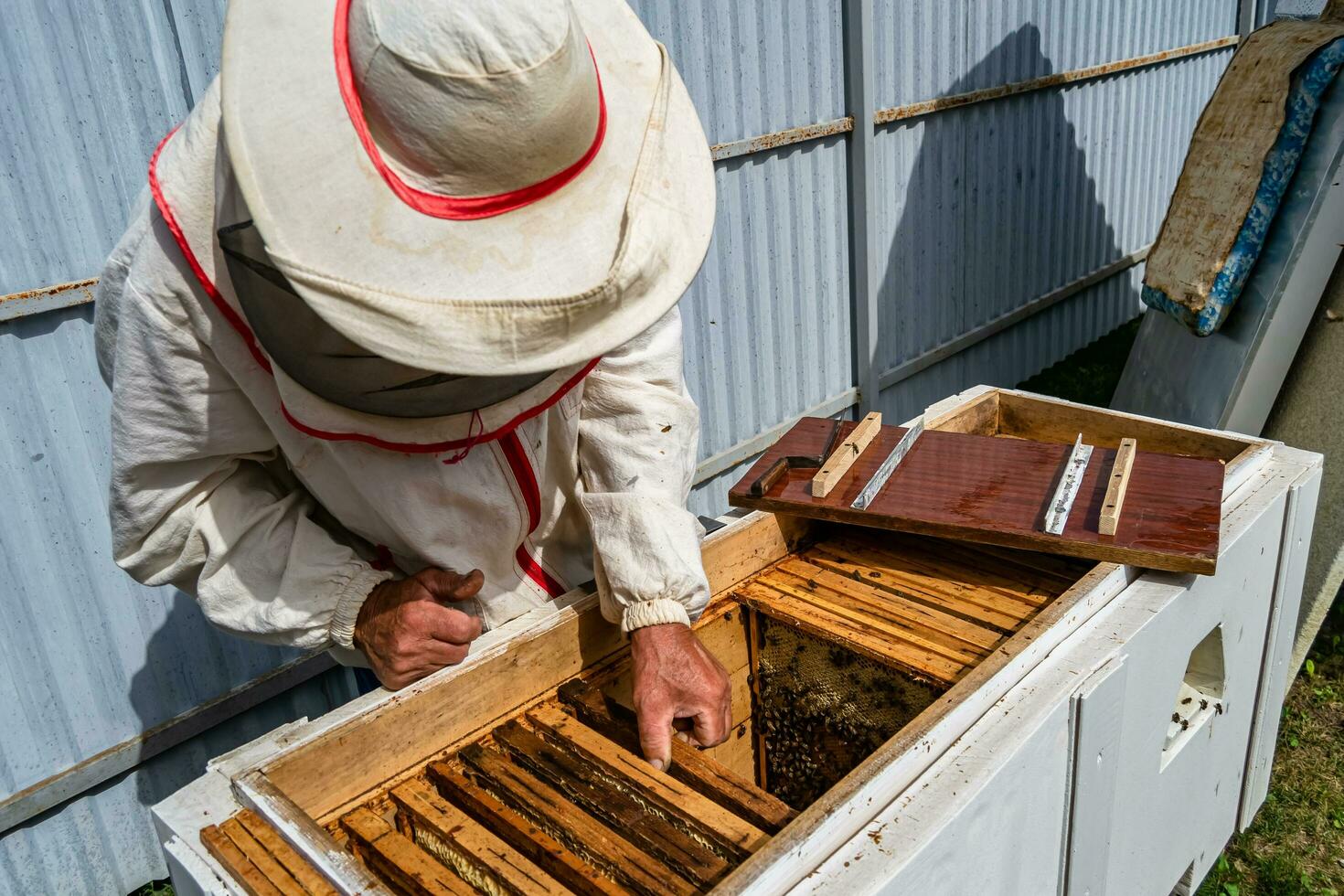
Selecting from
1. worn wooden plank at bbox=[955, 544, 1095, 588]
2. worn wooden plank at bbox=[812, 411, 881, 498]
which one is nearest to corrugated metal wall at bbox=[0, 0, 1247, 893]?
worn wooden plank at bbox=[812, 411, 881, 498]

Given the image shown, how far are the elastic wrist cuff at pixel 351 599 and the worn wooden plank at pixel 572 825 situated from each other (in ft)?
0.90

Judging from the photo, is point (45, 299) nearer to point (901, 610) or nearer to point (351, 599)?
point (351, 599)

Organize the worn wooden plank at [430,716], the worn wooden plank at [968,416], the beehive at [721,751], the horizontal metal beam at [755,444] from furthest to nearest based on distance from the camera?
the horizontal metal beam at [755,444] < the worn wooden plank at [968,416] < the worn wooden plank at [430,716] < the beehive at [721,751]

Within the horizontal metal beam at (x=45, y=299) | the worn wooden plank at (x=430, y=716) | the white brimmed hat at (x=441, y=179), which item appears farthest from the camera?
the horizontal metal beam at (x=45, y=299)

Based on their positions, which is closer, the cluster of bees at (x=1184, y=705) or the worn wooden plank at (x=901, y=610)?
the worn wooden plank at (x=901, y=610)

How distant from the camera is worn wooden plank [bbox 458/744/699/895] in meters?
1.27

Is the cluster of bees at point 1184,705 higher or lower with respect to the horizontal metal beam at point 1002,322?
higher

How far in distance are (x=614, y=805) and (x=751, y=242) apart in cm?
310

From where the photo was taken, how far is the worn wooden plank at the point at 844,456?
205cm

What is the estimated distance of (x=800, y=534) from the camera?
2.17 m

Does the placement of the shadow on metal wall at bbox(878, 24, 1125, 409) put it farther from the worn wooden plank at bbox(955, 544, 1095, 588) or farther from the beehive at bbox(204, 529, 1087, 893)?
the beehive at bbox(204, 529, 1087, 893)

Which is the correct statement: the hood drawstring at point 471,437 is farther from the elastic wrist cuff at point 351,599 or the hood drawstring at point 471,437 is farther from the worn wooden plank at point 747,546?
the worn wooden plank at point 747,546

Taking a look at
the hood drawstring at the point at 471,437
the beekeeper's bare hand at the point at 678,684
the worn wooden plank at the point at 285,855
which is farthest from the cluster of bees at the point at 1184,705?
the worn wooden plank at the point at 285,855

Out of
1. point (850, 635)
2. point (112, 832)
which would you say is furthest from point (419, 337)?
point (112, 832)
